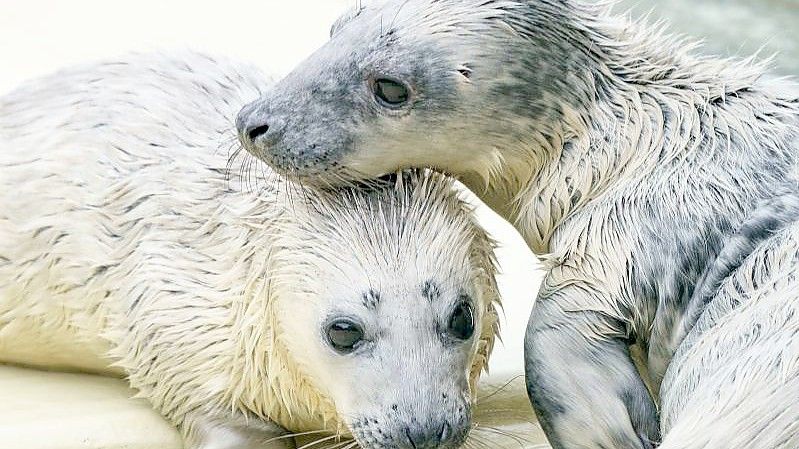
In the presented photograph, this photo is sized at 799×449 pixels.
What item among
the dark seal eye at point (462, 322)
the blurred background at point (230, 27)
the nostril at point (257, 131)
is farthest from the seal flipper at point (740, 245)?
the blurred background at point (230, 27)

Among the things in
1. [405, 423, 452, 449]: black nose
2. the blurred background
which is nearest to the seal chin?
[405, 423, 452, 449]: black nose

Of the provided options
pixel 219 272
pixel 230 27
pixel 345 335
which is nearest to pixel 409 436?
pixel 345 335

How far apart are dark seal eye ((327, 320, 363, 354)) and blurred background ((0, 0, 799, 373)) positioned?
1.83 m

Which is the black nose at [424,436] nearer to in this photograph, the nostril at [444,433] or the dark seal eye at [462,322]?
the nostril at [444,433]

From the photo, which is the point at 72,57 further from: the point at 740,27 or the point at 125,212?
the point at 740,27

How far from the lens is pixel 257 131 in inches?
78.4

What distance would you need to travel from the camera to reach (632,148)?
210cm

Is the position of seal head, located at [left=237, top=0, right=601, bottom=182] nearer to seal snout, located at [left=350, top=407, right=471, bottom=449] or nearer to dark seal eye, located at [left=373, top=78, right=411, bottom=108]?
dark seal eye, located at [left=373, top=78, right=411, bottom=108]

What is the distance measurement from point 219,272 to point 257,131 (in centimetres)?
33

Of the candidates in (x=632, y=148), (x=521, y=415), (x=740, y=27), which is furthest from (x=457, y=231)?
(x=740, y=27)

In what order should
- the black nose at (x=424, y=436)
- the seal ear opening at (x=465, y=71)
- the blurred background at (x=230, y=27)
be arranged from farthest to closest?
the blurred background at (x=230, y=27) → the seal ear opening at (x=465, y=71) → the black nose at (x=424, y=436)

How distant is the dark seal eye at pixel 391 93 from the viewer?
6.51ft

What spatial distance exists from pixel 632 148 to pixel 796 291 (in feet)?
1.33

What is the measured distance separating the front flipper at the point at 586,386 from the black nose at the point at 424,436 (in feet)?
0.61
